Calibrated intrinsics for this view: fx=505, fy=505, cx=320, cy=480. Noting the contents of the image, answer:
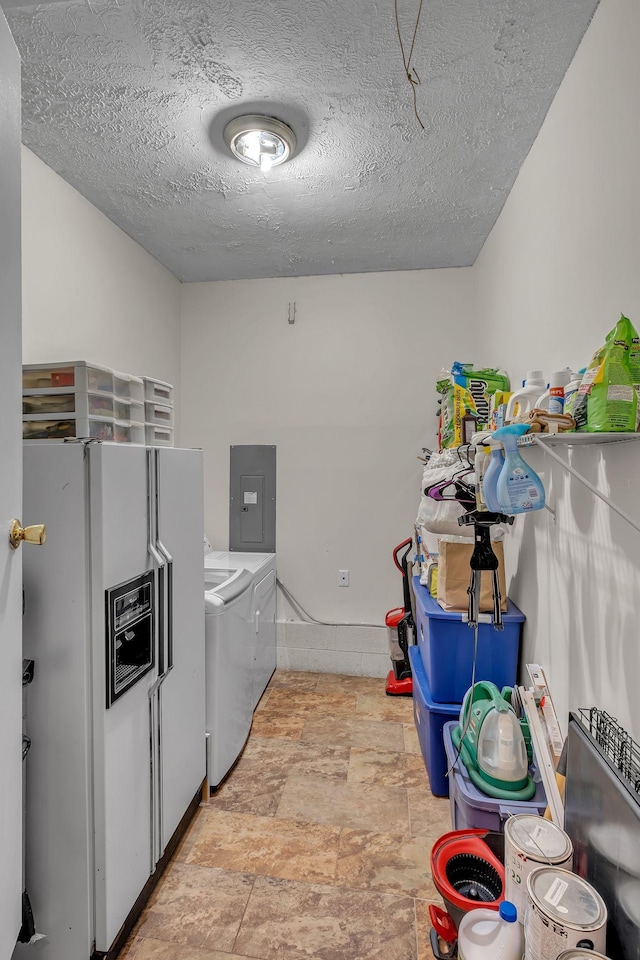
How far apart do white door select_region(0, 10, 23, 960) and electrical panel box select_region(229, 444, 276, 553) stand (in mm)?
2481

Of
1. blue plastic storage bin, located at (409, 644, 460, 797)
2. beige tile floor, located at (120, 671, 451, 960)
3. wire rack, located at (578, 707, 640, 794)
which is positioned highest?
wire rack, located at (578, 707, 640, 794)

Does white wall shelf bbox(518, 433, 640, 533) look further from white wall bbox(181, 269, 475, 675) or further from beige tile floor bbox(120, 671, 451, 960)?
white wall bbox(181, 269, 475, 675)

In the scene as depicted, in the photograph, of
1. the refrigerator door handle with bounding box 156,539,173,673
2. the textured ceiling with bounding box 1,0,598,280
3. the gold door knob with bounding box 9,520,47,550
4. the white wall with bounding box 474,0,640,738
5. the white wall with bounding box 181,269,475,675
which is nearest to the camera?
the gold door knob with bounding box 9,520,47,550

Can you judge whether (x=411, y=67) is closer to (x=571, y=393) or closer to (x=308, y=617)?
(x=571, y=393)

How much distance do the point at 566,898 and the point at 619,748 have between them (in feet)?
0.98

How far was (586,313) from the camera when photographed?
59.9 inches

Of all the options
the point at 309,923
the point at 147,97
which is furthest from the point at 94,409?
the point at 309,923

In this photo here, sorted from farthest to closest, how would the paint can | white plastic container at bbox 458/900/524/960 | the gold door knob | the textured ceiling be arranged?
1. the textured ceiling
2. white plastic container at bbox 458/900/524/960
3. the gold door knob
4. the paint can

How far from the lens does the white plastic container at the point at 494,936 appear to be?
108 centimetres

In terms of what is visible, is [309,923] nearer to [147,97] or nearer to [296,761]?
[296,761]

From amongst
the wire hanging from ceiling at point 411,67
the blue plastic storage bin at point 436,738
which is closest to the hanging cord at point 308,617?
the blue plastic storage bin at point 436,738

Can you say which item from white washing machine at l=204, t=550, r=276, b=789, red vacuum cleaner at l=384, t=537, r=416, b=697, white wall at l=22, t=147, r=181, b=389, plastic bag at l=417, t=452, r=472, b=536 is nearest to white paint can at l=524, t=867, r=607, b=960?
plastic bag at l=417, t=452, r=472, b=536

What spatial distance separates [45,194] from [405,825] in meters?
3.01

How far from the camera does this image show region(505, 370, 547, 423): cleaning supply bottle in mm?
1562
